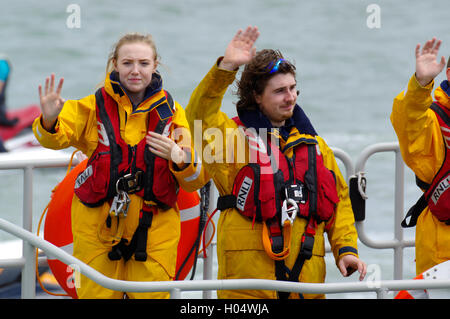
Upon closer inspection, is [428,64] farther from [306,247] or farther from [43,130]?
[43,130]

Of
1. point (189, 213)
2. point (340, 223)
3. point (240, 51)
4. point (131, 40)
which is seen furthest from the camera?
point (189, 213)

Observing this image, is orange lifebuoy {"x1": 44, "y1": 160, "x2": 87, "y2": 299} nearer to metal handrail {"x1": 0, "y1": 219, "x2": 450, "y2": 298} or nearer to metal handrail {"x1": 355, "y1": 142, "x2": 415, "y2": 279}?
metal handrail {"x1": 0, "y1": 219, "x2": 450, "y2": 298}

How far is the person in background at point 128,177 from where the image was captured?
356 cm

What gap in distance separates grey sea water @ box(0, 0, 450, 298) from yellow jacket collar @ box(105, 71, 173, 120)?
1054 cm

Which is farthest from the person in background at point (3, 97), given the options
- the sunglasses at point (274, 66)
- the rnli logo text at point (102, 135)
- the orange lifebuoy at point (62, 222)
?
the sunglasses at point (274, 66)

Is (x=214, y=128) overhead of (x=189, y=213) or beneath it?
overhead

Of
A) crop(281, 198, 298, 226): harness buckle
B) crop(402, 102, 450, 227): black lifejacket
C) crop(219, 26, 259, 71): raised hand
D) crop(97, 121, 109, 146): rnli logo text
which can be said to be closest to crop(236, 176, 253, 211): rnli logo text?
crop(281, 198, 298, 226): harness buckle

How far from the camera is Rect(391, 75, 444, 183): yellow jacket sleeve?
3.50 meters

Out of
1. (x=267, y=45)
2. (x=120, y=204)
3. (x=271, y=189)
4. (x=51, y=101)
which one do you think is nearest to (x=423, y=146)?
(x=271, y=189)

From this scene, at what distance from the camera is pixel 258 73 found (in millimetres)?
3549

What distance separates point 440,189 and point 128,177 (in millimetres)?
1402

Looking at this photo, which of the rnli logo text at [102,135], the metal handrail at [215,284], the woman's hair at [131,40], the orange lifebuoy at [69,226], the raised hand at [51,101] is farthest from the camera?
the orange lifebuoy at [69,226]

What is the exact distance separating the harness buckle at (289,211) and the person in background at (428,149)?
1.98 ft

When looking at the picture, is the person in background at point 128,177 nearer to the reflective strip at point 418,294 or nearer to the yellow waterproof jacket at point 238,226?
the yellow waterproof jacket at point 238,226
